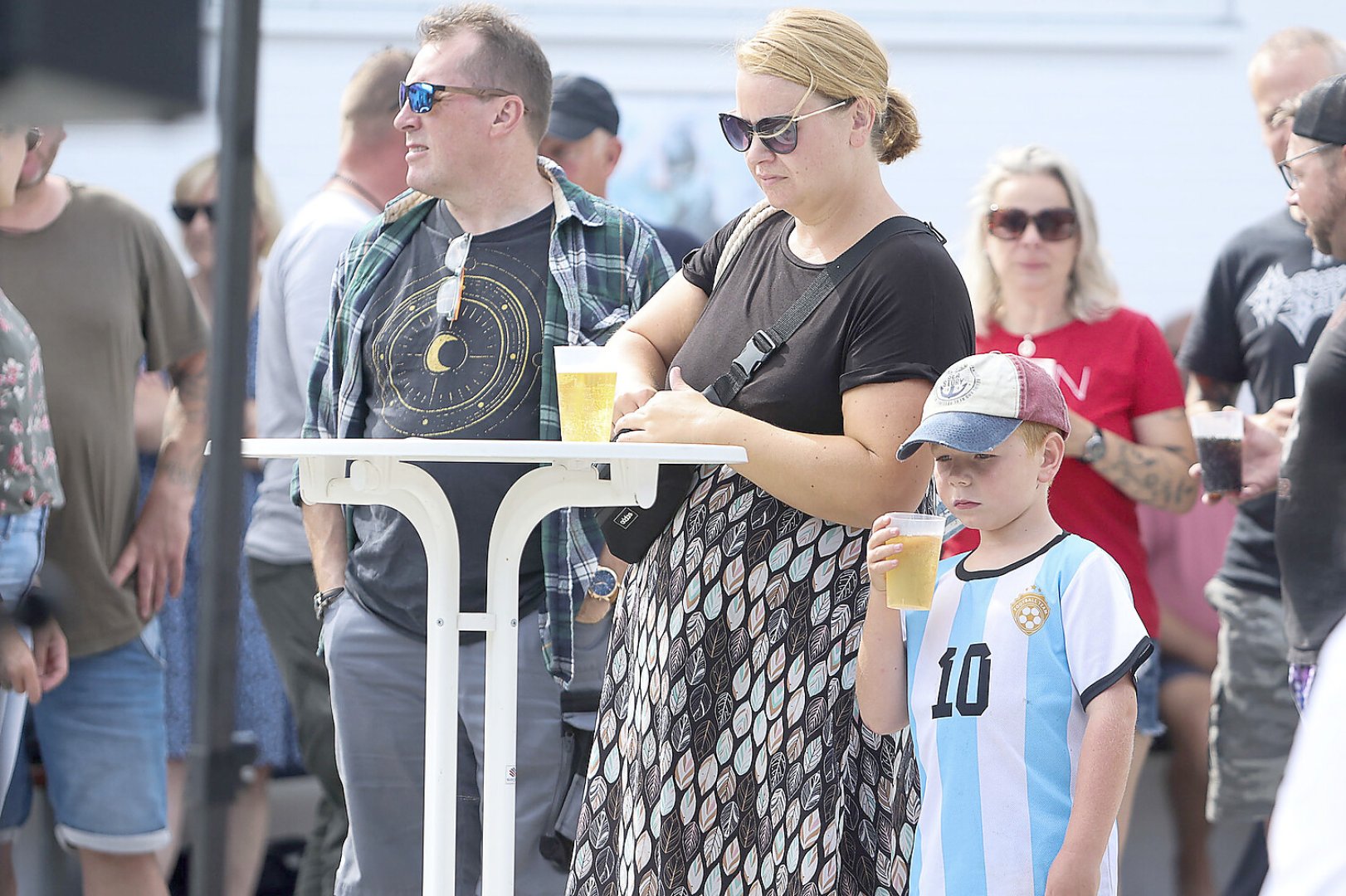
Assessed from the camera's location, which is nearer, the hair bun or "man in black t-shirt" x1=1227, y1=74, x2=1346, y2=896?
the hair bun

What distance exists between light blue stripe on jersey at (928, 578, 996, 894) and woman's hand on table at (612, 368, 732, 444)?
1.39 feet

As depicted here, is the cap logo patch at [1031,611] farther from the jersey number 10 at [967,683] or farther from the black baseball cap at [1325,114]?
the black baseball cap at [1325,114]

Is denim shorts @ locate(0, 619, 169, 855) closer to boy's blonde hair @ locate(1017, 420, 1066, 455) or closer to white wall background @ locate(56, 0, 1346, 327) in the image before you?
white wall background @ locate(56, 0, 1346, 327)

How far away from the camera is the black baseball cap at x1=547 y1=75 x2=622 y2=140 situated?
3980 mm

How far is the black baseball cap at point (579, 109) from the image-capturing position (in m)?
3.98

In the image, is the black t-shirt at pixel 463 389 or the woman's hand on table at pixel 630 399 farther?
the black t-shirt at pixel 463 389

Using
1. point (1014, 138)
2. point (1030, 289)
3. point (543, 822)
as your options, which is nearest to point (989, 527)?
point (543, 822)

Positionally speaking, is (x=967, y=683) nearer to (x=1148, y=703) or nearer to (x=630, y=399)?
(x=630, y=399)

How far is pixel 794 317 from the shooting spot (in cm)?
218

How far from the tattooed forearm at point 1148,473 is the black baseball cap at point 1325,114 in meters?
0.83

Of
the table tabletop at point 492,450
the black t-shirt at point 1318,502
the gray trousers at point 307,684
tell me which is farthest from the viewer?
the gray trousers at point 307,684

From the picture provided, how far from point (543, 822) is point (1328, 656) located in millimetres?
1881

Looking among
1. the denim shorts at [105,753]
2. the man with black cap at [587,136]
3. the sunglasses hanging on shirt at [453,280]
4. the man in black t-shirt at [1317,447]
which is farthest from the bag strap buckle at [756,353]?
the man with black cap at [587,136]

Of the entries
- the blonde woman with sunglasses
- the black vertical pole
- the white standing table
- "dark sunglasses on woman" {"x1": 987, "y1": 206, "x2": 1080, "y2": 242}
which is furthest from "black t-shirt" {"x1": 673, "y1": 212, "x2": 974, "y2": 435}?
"dark sunglasses on woman" {"x1": 987, "y1": 206, "x2": 1080, "y2": 242}
